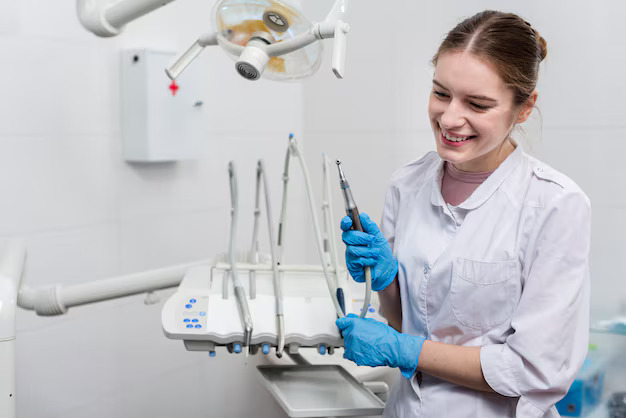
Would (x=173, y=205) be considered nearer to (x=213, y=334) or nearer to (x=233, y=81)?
(x=233, y=81)

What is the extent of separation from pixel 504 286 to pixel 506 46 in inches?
16.5

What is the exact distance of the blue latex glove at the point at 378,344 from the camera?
45.9 inches

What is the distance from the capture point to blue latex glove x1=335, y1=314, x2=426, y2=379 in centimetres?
117

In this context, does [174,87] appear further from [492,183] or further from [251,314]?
[492,183]

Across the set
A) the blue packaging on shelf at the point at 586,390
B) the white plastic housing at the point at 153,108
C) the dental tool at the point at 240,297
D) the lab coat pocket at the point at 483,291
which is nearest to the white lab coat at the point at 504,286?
the lab coat pocket at the point at 483,291

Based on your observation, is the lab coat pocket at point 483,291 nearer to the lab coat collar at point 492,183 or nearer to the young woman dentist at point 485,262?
the young woman dentist at point 485,262

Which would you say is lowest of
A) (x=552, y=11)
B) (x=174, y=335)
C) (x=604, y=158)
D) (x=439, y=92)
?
(x=174, y=335)

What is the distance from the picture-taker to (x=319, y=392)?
4.41 ft

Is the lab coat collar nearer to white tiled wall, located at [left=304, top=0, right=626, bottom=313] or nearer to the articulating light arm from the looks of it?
white tiled wall, located at [left=304, top=0, right=626, bottom=313]

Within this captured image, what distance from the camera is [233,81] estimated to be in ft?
6.99

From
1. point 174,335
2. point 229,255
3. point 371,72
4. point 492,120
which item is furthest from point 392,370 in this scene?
point 371,72

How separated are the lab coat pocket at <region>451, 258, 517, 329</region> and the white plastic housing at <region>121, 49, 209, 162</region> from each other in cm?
98

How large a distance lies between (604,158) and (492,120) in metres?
0.72

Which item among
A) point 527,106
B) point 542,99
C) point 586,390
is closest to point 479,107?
point 527,106
